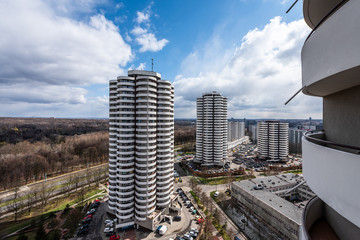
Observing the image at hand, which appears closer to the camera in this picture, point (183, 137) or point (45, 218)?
point (45, 218)

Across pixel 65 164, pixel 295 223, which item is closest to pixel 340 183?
pixel 295 223

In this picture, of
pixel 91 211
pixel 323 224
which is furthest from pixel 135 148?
pixel 323 224

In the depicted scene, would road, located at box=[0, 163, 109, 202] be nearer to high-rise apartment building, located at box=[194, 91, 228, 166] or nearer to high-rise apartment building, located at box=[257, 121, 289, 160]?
high-rise apartment building, located at box=[194, 91, 228, 166]

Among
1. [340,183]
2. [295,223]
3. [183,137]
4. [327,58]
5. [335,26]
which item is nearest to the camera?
[340,183]

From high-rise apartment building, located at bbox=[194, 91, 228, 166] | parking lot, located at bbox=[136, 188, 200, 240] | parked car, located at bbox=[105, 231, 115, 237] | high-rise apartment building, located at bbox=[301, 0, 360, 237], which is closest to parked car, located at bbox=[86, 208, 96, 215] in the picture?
parked car, located at bbox=[105, 231, 115, 237]

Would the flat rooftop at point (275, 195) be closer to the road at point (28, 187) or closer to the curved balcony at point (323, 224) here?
the curved balcony at point (323, 224)

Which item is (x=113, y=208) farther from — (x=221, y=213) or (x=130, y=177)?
(x=221, y=213)
